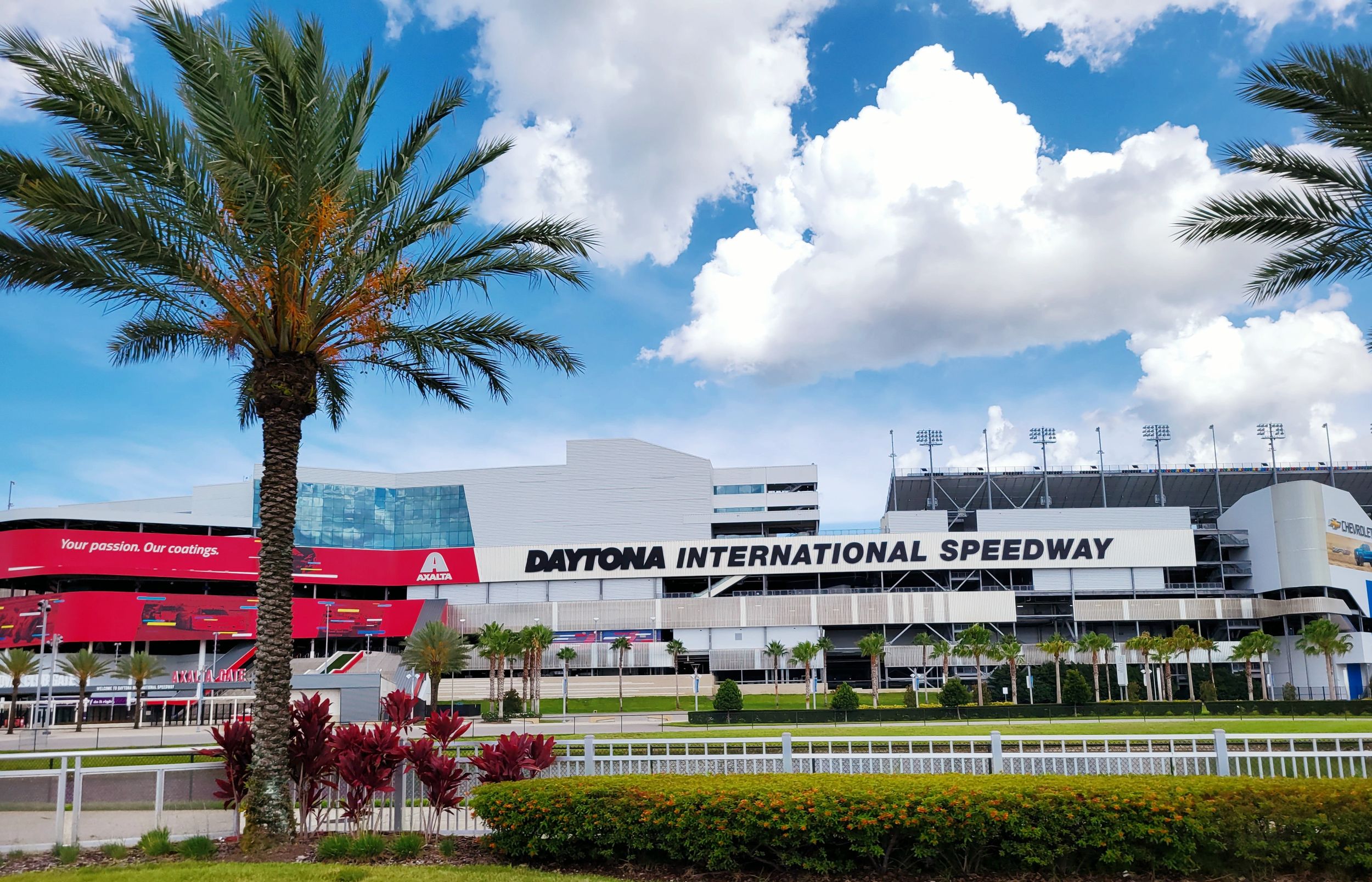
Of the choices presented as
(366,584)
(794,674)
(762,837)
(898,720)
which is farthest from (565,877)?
(366,584)

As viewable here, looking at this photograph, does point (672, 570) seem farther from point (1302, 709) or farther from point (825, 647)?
point (1302, 709)

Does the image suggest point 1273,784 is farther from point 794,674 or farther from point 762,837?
point 794,674

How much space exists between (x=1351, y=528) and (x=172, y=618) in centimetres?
10349

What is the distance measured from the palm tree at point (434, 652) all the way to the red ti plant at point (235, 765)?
169 feet

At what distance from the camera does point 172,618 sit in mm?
81125

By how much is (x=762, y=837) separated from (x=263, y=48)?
13.1 meters

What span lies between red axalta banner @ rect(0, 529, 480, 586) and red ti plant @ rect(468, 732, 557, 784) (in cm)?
7717

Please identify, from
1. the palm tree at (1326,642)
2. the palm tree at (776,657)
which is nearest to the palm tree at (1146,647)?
the palm tree at (1326,642)

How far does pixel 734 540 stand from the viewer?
93.3m

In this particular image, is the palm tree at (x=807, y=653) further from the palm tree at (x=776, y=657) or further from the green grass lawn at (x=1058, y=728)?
the green grass lawn at (x=1058, y=728)

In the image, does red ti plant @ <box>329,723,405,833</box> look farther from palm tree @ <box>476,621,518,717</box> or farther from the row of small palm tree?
palm tree @ <box>476,621,518,717</box>

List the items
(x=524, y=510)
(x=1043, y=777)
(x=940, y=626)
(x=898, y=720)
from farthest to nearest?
1. (x=524, y=510)
2. (x=940, y=626)
3. (x=898, y=720)
4. (x=1043, y=777)

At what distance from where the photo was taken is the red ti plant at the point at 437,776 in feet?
45.1

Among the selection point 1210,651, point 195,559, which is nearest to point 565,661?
point 195,559
